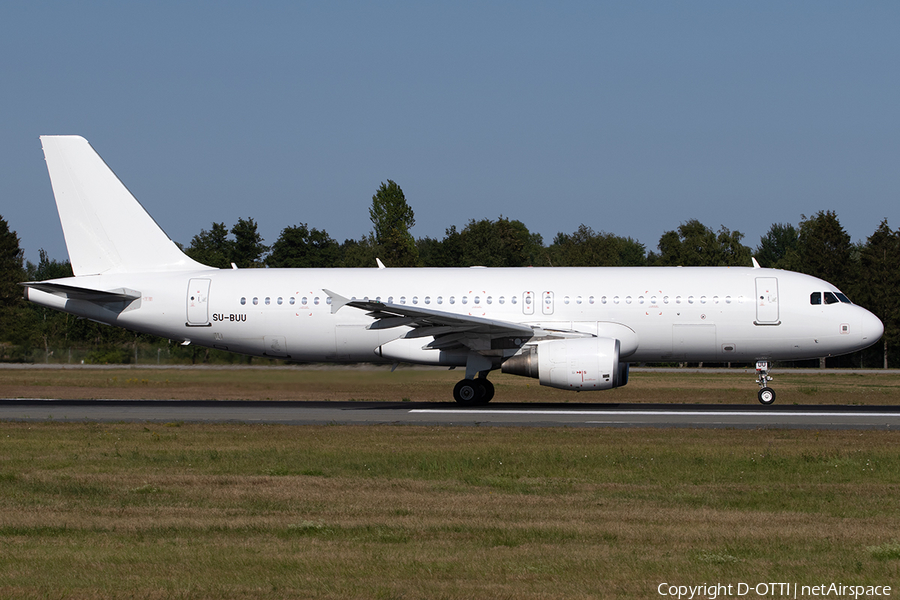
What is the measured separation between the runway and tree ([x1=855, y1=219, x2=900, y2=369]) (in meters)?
33.8

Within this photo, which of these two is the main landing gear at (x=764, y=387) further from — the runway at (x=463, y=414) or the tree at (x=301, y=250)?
the tree at (x=301, y=250)

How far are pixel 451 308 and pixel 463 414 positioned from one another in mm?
3913

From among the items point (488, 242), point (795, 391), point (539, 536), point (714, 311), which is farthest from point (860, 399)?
point (488, 242)

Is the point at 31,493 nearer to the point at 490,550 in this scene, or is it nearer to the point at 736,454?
the point at 490,550

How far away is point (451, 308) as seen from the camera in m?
24.8

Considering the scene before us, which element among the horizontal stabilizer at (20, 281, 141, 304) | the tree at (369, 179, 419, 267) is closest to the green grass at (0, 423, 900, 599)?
the horizontal stabilizer at (20, 281, 141, 304)

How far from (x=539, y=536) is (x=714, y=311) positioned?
53.3 feet

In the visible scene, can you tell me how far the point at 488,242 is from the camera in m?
82.0

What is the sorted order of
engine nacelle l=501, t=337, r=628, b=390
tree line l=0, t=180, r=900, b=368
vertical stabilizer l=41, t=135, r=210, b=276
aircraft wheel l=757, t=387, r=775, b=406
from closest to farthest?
engine nacelle l=501, t=337, r=628, b=390 < aircraft wheel l=757, t=387, r=775, b=406 < vertical stabilizer l=41, t=135, r=210, b=276 < tree line l=0, t=180, r=900, b=368

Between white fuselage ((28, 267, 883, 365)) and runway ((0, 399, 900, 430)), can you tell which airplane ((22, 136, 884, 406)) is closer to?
white fuselage ((28, 267, 883, 365))

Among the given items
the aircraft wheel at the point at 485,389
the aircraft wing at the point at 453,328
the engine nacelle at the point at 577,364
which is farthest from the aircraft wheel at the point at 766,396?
the aircraft wheel at the point at 485,389

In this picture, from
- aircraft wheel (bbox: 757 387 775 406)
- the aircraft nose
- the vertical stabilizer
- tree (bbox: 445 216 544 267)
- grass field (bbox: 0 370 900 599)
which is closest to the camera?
grass field (bbox: 0 370 900 599)

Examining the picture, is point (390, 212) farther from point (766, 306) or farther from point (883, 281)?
point (766, 306)

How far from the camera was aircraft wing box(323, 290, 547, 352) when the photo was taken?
22.5m
